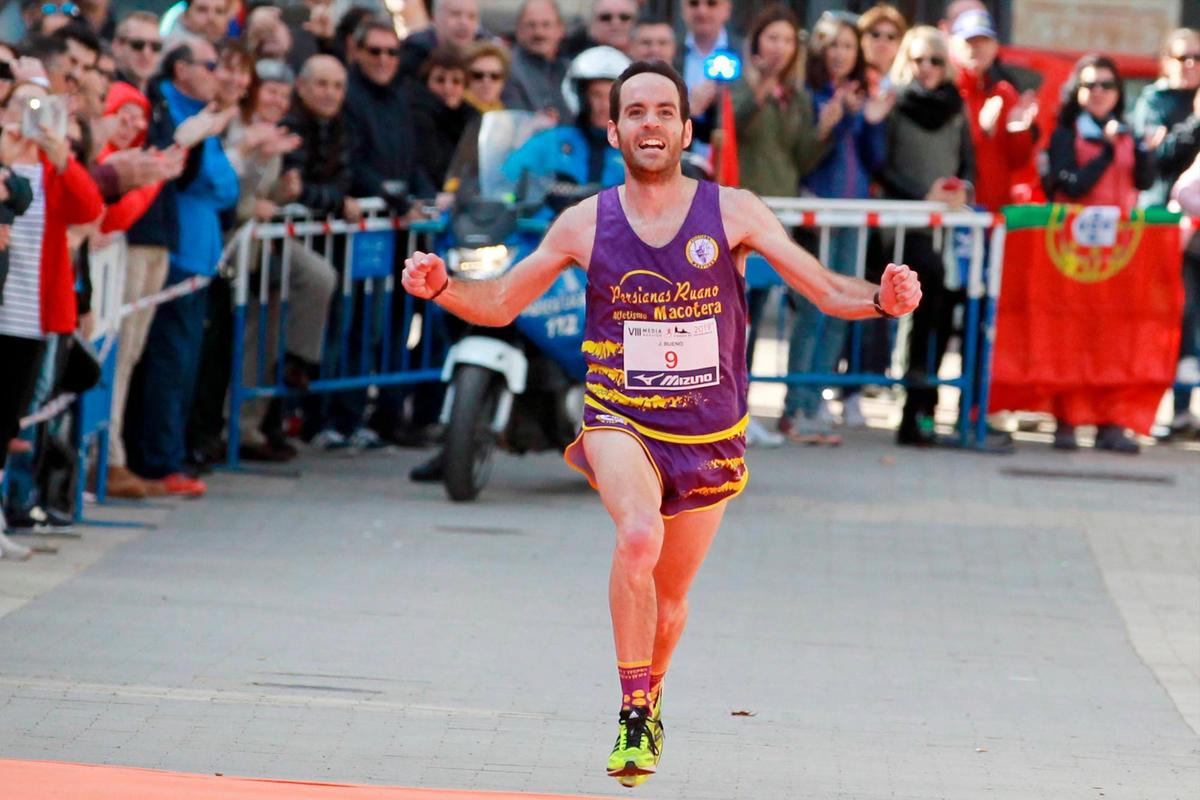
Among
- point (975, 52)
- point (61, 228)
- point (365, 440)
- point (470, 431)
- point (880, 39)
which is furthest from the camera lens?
point (880, 39)

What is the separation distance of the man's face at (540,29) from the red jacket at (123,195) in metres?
4.39

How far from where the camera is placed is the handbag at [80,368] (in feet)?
32.4

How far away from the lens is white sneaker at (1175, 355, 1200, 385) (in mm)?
14734

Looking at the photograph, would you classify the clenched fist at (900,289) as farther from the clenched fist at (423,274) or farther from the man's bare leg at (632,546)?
the clenched fist at (423,274)

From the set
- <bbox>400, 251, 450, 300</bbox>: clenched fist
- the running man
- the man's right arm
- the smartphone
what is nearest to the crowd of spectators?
the smartphone

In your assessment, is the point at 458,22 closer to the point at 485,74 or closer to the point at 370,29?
the point at 485,74

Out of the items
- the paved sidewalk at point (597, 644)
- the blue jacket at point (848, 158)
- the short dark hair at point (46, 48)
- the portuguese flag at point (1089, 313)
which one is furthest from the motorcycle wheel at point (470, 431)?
the portuguese flag at point (1089, 313)

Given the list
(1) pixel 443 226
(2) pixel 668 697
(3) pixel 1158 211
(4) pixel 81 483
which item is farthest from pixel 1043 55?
(2) pixel 668 697

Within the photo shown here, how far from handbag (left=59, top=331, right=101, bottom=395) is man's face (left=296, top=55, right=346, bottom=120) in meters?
3.35

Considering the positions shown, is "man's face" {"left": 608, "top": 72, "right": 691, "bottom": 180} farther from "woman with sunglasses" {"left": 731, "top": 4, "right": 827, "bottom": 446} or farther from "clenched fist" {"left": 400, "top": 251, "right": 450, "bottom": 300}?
"woman with sunglasses" {"left": 731, "top": 4, "right": 827, "bottom": 446}

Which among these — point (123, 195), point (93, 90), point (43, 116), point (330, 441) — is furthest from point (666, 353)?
point (330, 441)

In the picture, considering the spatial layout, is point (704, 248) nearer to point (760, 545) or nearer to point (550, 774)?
point (550, 774)

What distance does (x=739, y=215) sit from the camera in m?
6.38

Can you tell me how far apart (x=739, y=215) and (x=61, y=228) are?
164 inches
